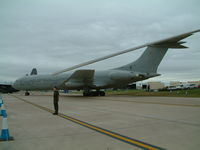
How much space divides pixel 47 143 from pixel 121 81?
66.7 ft

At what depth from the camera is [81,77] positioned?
22.9m

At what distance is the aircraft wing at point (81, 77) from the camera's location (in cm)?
2162

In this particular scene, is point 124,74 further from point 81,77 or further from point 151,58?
point 81,77

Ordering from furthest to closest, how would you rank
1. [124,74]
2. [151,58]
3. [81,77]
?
[124,74] < [151,58] < [81,77]

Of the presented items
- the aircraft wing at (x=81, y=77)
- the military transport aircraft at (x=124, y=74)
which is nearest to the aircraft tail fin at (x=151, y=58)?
the military transport aircraft at (x=124, y=74)

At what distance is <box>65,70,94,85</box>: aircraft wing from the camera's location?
2162 centimetres

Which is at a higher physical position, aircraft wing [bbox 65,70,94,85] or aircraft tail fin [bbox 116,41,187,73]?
aircraft tail fin [bbox 116,41,187,73]

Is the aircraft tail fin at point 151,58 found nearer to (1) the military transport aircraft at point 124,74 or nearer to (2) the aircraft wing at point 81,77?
(1) the military transport aircraft at point 124,74

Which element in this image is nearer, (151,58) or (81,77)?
(81,77)

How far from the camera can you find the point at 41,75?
96.0 feet

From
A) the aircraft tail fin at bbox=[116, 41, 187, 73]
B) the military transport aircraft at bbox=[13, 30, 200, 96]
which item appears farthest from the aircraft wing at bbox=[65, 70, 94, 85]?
the aircraft tail fin at bbox=[116, 41, 187, 73]

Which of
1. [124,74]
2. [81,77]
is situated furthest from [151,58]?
[81,77]

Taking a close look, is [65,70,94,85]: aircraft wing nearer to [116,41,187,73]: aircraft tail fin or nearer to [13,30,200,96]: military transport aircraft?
[13,30,200,96]: military transport aircraft

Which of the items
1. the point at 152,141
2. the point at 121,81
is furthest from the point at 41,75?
the point at 152,141
